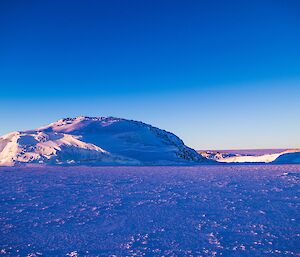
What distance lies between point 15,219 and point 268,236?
3.57m

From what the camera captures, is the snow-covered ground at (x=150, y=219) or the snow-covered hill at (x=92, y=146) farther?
the snow-covered hill at (x=92, y=146)

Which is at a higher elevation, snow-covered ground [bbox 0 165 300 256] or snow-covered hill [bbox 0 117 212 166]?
snow-covered hill [bbox 0 117 212 166]

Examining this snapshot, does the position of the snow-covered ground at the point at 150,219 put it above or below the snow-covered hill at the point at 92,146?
below

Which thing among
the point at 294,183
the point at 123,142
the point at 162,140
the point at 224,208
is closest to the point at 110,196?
the point at 224,208

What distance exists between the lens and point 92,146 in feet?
53.5

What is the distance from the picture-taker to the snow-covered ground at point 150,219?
11.6 feet

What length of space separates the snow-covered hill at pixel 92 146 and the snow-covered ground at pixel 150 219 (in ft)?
25.4

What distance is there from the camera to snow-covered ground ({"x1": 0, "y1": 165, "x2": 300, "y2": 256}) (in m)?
3.52

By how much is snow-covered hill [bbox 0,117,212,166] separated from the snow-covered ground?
A: 7739 mm

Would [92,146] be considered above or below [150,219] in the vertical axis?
above

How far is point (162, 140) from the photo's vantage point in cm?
1981

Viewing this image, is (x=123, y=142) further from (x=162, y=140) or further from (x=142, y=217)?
(x=142, y=217)

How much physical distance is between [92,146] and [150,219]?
474 inches

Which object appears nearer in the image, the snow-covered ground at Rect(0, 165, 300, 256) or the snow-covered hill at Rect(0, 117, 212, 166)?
A: the snow-covered ground at Rect(0, 165, 300, 256)
